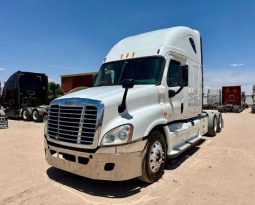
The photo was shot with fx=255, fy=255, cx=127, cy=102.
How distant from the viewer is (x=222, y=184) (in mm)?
5133

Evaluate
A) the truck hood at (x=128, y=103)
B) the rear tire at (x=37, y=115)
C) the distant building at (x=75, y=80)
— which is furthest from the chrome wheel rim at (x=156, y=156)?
the distant building at (x=75, y=80)

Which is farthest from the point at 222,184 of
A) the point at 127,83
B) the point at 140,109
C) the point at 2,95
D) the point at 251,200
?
the point at 2,95

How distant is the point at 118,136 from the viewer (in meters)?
4.48

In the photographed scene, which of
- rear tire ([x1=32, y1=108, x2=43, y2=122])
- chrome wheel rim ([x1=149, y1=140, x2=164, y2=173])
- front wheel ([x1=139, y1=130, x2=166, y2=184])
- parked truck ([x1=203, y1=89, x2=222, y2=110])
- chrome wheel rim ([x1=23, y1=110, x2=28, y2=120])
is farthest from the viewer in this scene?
parked truck ([x1=203, y1=89, x2=222, y2=110])

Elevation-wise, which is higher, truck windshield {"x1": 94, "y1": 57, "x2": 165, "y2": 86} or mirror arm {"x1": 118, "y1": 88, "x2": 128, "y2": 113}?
truck windshield {"x1": 94, "y1": 57, "x2": 165, "y2": 86}

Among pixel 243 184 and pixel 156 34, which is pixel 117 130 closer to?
pixel 243 184

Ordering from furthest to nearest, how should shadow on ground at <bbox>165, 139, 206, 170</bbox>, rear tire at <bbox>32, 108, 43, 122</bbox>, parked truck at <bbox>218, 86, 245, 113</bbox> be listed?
parked truck at <bbox>218, 86, 245, 113</bbox> < rear tire at <bbox>32, 108, 43, 122</bbox> < shadow on ground at <bbox>165, 139, 206, 170</bbox>

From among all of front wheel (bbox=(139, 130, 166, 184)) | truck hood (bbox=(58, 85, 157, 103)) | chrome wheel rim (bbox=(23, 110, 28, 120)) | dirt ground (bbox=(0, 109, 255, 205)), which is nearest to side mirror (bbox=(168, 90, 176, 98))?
truck hood (bbox=(58, 85, 157, 103))

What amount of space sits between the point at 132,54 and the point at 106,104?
2354 mm

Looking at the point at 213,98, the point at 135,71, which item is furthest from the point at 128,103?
the point at 213,98

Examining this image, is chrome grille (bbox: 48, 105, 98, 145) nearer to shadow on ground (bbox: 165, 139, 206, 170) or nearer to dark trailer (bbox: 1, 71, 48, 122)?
shadow on ground (bbox: 165, 139, 206, 170)

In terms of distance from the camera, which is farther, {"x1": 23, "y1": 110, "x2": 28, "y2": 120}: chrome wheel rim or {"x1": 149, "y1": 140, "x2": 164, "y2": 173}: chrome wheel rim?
{"x1": 23, "y1": 110, "x2": 28, "y2": 120}: chrome wheel rim

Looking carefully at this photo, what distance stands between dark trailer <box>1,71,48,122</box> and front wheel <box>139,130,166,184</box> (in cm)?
1443

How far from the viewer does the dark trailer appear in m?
19.1
